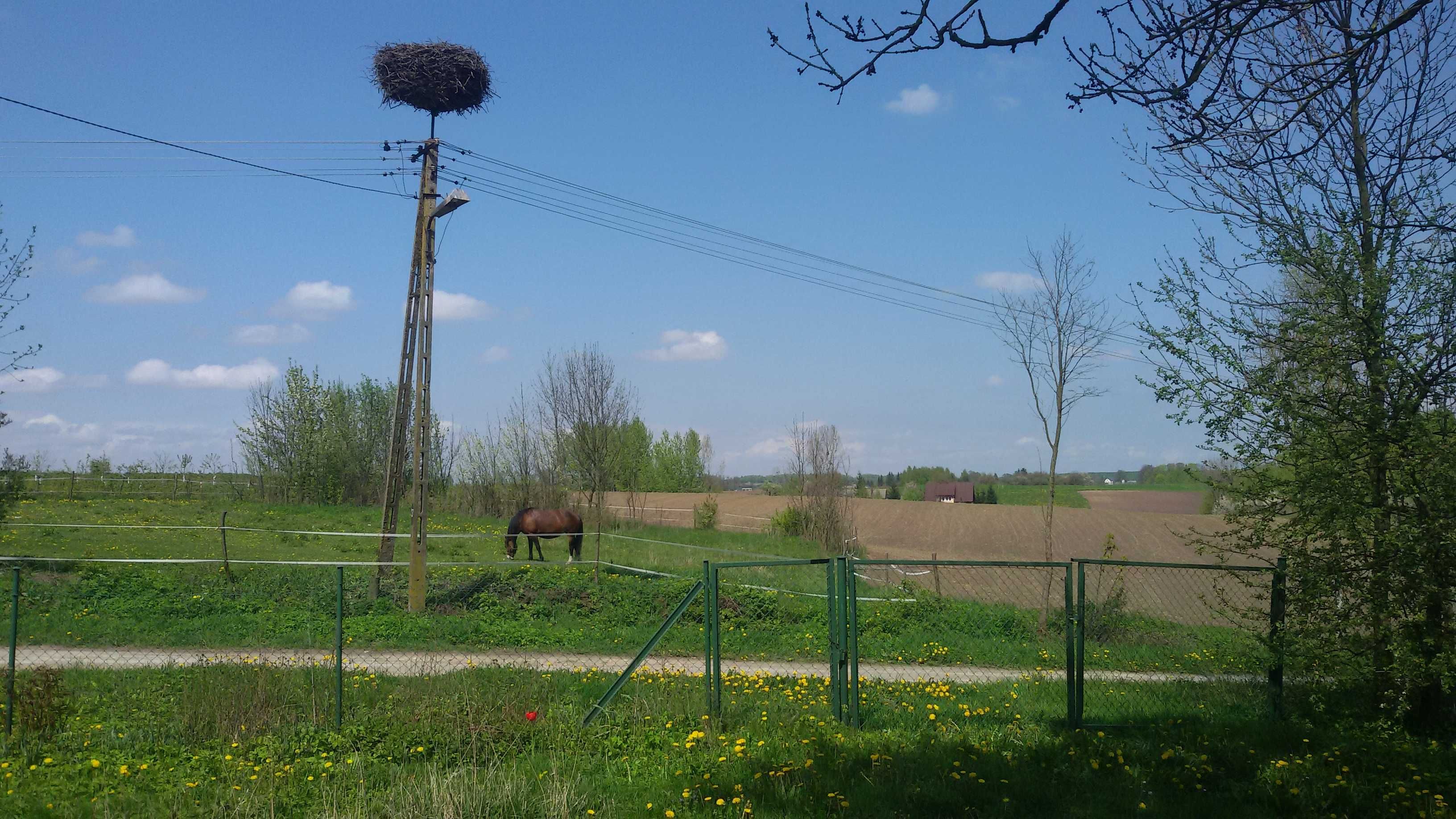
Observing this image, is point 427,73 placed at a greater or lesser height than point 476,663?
greater

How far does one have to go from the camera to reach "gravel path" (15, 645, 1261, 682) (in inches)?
410

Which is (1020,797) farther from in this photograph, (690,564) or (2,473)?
(2,473)

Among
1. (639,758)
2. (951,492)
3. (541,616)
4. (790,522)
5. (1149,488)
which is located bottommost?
(541,616)

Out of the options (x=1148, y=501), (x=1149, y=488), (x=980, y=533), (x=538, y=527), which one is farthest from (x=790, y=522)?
(x=1149, y=488)

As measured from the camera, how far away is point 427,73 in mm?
16703

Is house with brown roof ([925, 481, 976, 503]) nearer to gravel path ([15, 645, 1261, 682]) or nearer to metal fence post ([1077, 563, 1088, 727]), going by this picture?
gravel path ([15, 645, 1261, 682])

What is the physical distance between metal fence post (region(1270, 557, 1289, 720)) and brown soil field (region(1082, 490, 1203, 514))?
33.6 m

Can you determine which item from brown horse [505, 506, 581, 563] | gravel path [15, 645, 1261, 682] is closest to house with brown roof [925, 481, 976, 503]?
brown horse [505, 506, 581, 563]

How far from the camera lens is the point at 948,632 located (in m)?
14.7

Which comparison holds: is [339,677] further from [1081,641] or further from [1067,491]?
[1067,491]

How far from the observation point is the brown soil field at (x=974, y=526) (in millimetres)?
30844

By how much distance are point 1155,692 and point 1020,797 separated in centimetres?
394

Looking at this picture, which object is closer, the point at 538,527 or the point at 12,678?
the point at 12,678

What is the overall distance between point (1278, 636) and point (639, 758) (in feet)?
19.0
